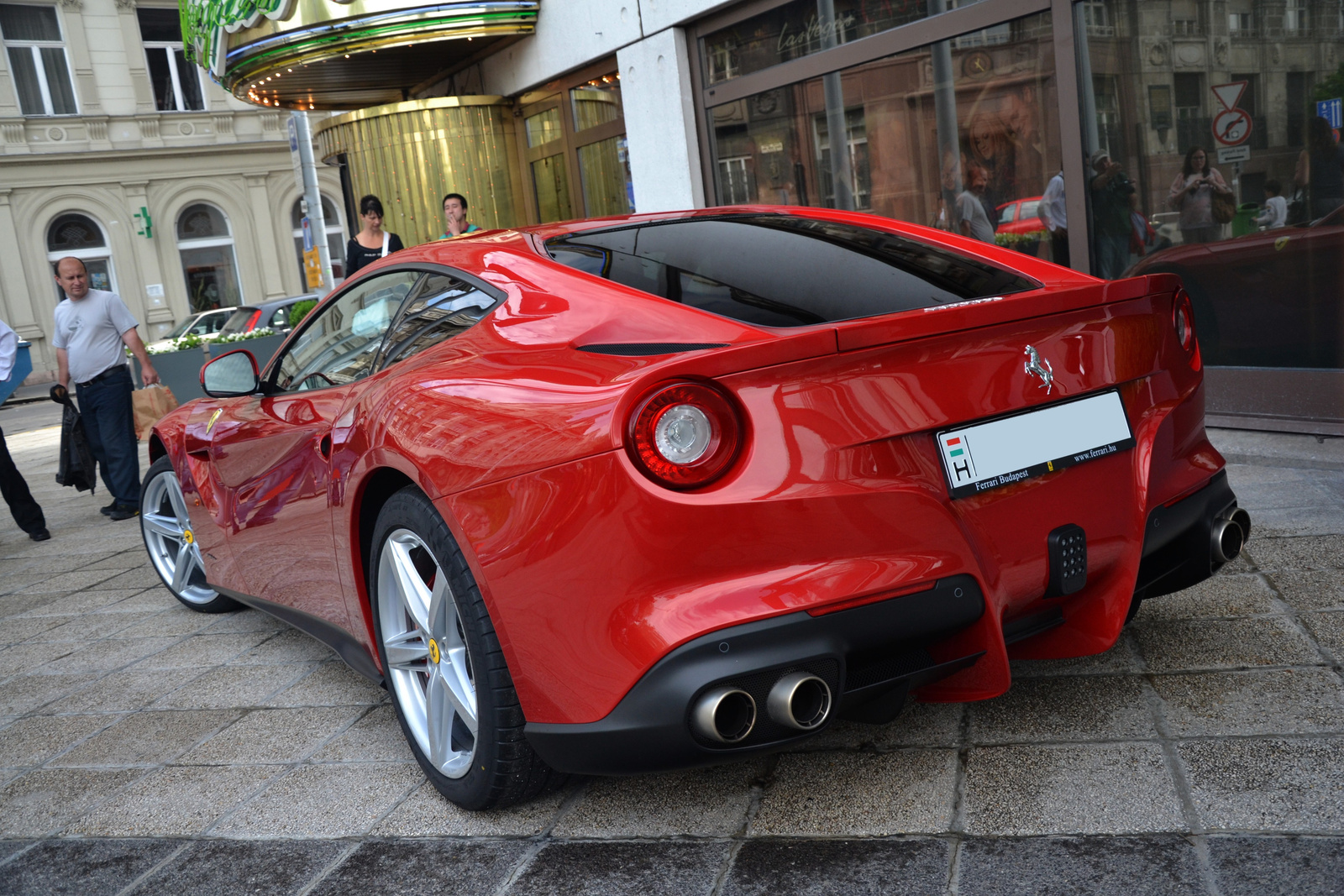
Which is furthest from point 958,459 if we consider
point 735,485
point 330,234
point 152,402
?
point 330,234

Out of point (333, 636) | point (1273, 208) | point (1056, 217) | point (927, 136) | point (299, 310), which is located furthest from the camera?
point (299, 310)

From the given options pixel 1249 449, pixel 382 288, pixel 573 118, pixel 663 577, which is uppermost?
pixel 573 118

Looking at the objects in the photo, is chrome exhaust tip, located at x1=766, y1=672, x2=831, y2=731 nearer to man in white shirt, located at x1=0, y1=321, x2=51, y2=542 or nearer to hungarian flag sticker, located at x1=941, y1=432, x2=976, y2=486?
hungarian flag sticker, located at x1=941, y1=432, x2=976, y2=486

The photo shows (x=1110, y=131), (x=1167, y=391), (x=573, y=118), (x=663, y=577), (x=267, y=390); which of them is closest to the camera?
(x=663, y=577)

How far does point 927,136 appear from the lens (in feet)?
22.8

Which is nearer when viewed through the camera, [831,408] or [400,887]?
[831,408]

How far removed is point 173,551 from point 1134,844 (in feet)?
13.4

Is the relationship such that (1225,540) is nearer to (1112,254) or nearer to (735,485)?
(735,485)

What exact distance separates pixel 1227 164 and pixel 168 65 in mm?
29643

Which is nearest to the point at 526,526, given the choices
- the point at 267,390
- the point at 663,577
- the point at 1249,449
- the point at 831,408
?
the point at 663,577

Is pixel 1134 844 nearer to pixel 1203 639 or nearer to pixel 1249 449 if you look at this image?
pixel 1203 639

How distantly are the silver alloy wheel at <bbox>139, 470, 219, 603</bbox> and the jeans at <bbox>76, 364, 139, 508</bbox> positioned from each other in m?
2.76

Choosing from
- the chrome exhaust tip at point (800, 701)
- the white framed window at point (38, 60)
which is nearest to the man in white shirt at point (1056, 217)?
the chrome exhaust tip at point (800, 701)

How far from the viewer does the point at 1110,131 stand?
19.4 ft
